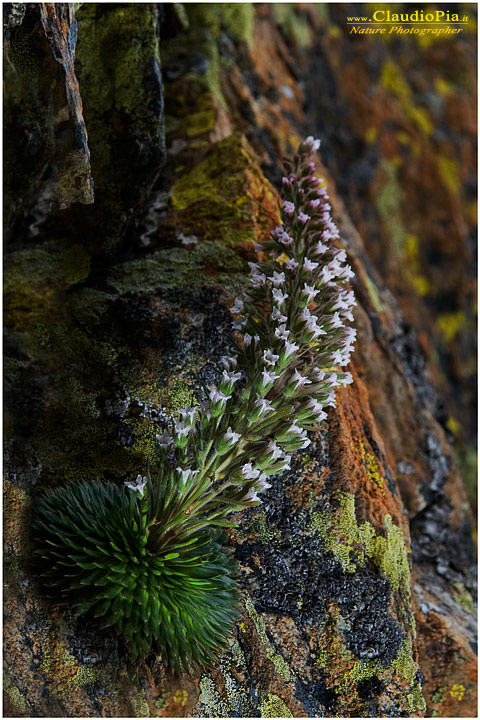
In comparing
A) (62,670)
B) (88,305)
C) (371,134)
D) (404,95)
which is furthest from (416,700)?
(404,95)

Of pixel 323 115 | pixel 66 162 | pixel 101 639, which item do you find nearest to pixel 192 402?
pixel 101 639

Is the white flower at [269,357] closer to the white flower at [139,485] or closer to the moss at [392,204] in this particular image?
the white flower at [139,485]

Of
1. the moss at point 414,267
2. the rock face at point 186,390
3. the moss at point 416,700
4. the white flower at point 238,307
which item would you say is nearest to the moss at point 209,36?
the rock face at point 186,390

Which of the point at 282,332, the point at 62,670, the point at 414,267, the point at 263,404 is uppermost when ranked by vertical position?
the point at 414,267

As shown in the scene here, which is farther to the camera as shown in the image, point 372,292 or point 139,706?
point 372,292

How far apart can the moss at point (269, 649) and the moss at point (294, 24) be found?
21.7ft

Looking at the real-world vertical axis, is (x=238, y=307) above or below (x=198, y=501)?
above

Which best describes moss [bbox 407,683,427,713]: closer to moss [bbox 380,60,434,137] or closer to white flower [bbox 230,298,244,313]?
white flower [bbox 230,298,244,313]

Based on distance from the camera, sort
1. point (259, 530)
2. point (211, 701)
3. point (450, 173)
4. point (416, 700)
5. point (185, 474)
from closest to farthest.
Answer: point (185, 474) → point (211, 701) → point (259, 530) → point (416, 700) → point (450, 173)

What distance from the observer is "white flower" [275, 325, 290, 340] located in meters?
3.25

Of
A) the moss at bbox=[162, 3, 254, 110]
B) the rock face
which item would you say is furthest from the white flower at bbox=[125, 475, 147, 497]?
the moss at bbox=[162, 3, 254, 110]

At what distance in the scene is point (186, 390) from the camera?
3.94 metres

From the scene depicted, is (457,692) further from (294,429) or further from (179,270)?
(179,270)

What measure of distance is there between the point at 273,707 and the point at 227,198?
3.33 meters
